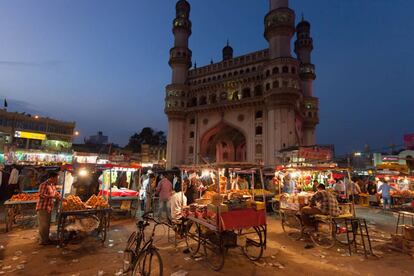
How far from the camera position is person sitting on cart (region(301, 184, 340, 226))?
7.27 metres

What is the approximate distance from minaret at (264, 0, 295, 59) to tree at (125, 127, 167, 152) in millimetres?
41338

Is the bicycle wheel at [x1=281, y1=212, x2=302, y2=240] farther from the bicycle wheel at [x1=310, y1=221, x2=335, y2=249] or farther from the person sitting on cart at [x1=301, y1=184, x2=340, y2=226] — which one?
the bicycle wheel at [x1=310, y1=221, x2=335, y2=249]

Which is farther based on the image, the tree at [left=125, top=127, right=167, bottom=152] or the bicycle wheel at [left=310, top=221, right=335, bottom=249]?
the tree at [left=125, top=127, right=167, bottom=152]

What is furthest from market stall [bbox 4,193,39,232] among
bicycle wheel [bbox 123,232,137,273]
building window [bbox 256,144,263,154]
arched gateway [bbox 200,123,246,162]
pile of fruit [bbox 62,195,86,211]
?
arched gateway [bbox 200,123,246,162]

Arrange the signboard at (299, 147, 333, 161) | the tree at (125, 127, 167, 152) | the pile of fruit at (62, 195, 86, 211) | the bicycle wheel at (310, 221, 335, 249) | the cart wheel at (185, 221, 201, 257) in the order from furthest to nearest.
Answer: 1. the tree at (125, 127, 167, 152)
2. the signboard at (299, 147, 333, 161)
3. the bicycle wheel at (310, 221, 335, 249)
4. the pile of fruit at (62, 195, 86, 211)
5. the cart wheel at (185, 221, 201, 257)

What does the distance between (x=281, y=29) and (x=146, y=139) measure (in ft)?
149

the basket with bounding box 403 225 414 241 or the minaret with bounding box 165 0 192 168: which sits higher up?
the minaret with bounding box 165 0 192 168

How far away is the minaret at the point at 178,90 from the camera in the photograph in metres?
37.2

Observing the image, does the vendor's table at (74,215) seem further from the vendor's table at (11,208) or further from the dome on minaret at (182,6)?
the dome on minaret at (182,6)

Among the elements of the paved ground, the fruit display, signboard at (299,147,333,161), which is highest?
signboard at (299,147,333,161)

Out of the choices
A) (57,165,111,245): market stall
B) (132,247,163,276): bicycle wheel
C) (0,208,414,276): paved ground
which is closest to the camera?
(132,247,163,276): bicycle wheel

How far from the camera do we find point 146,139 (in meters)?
65.2

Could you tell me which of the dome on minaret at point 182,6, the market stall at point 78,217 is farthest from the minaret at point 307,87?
the market stall at point 78,217

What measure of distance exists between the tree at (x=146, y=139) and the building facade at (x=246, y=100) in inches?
1115
